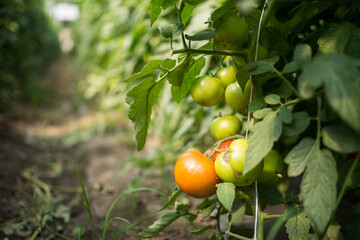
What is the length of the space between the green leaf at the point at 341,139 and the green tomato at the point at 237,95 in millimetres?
229

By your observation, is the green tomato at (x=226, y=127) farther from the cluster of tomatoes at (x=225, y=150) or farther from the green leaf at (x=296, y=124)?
the green leaf at (x=296, y=124)

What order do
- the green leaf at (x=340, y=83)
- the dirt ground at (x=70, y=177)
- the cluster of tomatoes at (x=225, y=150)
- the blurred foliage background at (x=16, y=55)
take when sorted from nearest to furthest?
the green leaf at (x=340, y=83) → the cluster of tomatoes at (x=225, y=150) → the dirt ground at (x=70, y=177) → the blurred foliage background at (x=16, y=55)

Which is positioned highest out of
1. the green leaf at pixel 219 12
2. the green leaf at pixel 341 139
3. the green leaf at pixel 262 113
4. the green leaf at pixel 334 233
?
the green leaf at pixel 219 12

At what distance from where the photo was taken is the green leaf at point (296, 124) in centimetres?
51

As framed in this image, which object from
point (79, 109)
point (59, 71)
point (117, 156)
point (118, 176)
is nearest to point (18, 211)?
point (118, 176)

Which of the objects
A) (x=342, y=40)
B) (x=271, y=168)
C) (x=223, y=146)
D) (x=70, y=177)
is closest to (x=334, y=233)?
(x=271, y=168)

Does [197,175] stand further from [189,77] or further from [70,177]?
[70,177]

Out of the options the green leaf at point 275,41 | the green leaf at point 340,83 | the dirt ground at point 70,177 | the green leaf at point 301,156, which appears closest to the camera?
the green leaf at point 340,83

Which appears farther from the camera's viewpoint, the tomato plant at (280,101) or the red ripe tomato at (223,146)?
the red ripe tomato at (223,146)

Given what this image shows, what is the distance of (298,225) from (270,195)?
8 cm

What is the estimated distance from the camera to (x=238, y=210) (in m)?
0.65

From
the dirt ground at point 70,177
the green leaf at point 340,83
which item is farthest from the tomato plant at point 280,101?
the dirt ground at point 70,177

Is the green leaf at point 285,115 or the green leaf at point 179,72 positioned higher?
the green leaf at point 179,72

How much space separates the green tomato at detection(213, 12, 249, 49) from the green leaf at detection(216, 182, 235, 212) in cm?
34
